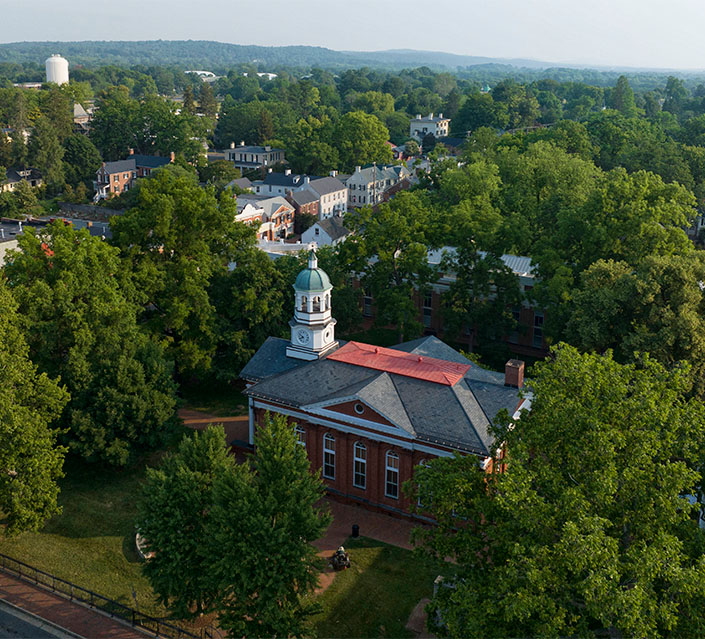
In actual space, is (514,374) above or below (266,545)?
above

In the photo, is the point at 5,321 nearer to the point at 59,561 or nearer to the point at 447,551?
the point at 59,561

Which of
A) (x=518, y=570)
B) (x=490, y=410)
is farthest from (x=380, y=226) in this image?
(x=518, y=570)

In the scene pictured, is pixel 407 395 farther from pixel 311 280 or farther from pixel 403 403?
pixel 311 280

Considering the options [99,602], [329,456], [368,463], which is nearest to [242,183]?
[329,456]

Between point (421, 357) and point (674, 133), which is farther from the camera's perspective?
point (674, 133)

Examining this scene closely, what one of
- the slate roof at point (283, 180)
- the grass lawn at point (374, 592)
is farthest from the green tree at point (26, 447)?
the slate roof at point (283, 180)

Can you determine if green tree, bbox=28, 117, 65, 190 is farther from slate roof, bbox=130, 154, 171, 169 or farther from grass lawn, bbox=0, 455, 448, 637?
grass lawn, bbox=0, 455, 448, 637

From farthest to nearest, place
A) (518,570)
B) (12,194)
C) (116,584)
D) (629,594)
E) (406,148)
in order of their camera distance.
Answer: (406,148)
(12,194)
(116,584)
(518,570)
(629,594)

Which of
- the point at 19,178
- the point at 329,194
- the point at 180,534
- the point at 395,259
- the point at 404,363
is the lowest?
the point at 180,534
